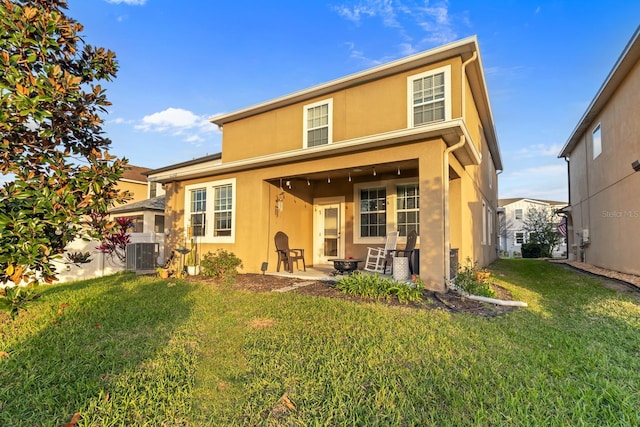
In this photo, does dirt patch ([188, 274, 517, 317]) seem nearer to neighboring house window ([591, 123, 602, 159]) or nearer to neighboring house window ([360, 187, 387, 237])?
neighboring house window ([360, 187, 387, 237])

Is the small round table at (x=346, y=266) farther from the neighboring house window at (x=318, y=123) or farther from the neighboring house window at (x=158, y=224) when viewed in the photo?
the neighboring house window at (x=158, y=224)

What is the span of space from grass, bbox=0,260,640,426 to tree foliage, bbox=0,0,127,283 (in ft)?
3.95

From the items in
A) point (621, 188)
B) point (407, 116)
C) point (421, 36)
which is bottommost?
point (621, 188)

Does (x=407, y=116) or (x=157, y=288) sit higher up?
(x=407, y=116)

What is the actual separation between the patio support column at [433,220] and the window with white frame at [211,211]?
5.39 meters

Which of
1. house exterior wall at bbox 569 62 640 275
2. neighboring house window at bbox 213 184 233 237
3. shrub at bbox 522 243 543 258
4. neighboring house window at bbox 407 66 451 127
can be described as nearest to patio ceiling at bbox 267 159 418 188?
neighboring house window at bbox 407 66 451 127

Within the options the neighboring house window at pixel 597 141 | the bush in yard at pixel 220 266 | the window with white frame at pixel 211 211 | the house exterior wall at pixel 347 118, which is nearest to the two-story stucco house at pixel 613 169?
the neighboring house window at pixel 597 141

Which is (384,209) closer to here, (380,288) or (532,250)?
(380,288)

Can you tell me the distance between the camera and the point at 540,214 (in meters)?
30.3

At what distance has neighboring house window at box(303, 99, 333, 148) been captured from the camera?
8867 mm

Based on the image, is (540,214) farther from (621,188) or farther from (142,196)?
(142,196)

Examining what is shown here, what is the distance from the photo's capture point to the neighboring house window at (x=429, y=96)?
7.32 m

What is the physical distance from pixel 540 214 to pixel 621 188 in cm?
2395

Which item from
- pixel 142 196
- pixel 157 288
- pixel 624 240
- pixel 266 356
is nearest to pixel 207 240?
pixel 157 288
